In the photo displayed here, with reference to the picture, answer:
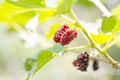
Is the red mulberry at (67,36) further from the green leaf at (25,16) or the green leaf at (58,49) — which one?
the green leaf at (25,16)

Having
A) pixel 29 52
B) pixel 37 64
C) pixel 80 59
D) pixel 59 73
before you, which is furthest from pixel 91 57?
pixel 29 52

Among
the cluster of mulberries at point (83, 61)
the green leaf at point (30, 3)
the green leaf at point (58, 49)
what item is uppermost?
the green leaf at point (30, 3)

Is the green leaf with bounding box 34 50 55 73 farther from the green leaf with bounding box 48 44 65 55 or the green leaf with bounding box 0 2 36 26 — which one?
the green leaf with bounding box 0 2 36 26

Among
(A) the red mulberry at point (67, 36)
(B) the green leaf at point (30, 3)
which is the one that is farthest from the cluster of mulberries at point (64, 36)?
(B) the green leaf at point (30, 3)

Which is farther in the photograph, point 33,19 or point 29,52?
point 29,52

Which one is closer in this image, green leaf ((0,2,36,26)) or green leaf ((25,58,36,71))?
green leaf ((25,58,36,71))

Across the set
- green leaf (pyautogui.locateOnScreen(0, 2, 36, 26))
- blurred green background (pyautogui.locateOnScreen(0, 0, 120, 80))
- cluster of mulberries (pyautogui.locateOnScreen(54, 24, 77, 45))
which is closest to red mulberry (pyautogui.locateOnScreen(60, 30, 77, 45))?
cluster of mulberries (pyautogui.locateOnScreen(54, 24, 77, 45))

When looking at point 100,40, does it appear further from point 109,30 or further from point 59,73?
point 59,73
